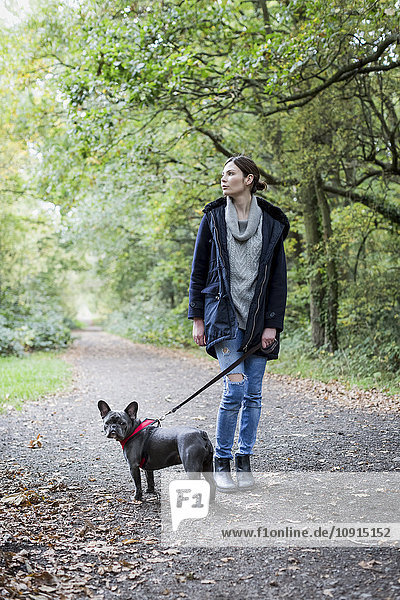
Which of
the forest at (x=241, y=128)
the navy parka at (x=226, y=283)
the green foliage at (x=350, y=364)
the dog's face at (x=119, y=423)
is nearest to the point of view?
the dog's face at (x=119, y=423)

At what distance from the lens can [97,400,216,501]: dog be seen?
3.53 m

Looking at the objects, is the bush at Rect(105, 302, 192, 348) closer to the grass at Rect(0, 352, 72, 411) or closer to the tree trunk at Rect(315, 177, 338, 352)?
the grass at Rect(0, 352, 72, 411)

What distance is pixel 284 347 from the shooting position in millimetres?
13828

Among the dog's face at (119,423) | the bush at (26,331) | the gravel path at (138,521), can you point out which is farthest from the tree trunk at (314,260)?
the dog's face at (119,423)

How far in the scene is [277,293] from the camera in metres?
3.96

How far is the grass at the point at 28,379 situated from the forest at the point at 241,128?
6.76ft

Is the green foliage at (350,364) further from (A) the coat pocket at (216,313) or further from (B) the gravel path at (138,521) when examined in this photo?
(A) the coat pocket at (216,313)

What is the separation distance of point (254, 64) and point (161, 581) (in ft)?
22.7

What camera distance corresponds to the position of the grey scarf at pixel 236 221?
386 cm

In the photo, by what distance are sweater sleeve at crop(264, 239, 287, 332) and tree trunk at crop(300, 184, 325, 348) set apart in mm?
8545

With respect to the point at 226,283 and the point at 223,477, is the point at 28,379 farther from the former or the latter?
the point at 226,283

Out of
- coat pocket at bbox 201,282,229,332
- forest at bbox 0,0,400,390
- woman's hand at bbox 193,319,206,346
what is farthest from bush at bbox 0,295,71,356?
coat pocket at bbox 201,282,229,332

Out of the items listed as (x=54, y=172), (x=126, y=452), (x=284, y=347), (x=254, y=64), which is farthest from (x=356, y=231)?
(x=126, y=452)

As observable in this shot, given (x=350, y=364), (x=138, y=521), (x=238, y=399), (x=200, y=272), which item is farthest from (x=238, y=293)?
(x=350, y=364)
